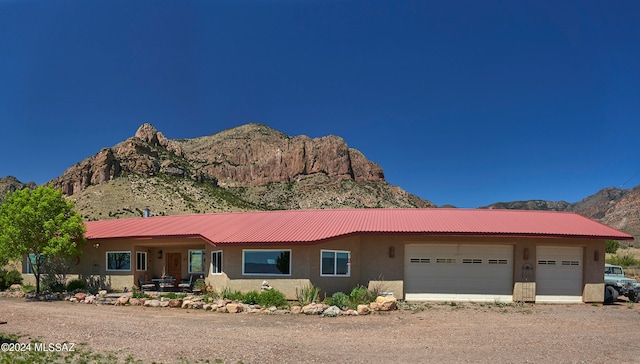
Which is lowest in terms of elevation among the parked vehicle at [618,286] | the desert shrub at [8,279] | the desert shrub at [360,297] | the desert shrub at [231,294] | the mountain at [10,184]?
the desert shrub at [8,279]

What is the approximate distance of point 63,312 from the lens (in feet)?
51.8

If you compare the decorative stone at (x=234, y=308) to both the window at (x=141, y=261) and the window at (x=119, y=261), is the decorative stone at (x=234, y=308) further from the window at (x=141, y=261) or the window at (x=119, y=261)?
the window at (x=119, y=261)

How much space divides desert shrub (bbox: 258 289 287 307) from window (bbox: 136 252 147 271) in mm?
8870

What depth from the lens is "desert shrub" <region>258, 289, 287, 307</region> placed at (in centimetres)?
1703

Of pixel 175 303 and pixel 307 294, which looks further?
pixel 307 294

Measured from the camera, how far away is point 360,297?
17.8 m

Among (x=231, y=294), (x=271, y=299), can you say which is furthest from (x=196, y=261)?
(x=271, y=299)

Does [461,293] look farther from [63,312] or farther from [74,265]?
Result: [74,265]

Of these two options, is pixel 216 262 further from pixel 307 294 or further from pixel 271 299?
pixel 307 294

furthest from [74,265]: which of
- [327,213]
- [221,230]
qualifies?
[327,213]

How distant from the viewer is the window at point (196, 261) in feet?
77.2

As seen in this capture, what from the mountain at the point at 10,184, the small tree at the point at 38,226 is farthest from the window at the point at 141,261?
the mountain at the point at 10,184

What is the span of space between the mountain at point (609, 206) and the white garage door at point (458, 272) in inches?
2405

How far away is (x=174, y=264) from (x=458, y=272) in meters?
14.2
